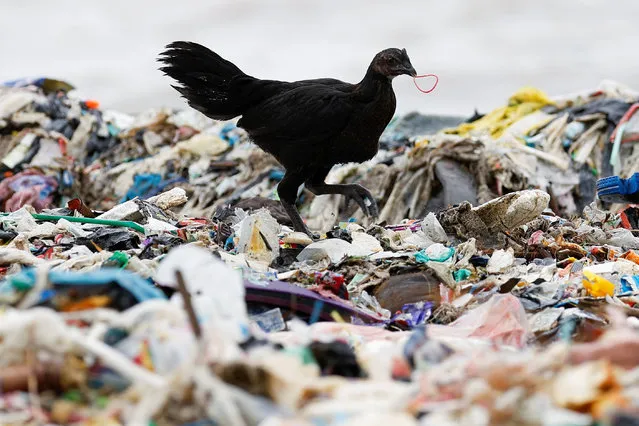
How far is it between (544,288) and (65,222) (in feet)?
8.36

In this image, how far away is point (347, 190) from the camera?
5.47 metres

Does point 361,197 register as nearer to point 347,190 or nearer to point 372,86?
point 347,190

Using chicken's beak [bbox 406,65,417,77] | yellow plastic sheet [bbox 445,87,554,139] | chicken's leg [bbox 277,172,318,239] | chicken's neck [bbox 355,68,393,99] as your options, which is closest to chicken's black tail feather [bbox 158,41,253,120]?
chicken's leg [bbox 277,172,318,239]

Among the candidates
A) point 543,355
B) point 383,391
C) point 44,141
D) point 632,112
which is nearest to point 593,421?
point 543,355

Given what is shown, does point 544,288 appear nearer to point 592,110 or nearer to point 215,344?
point 215,344

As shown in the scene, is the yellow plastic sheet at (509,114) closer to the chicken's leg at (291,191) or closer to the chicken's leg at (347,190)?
the chicken's leg at (347,190)

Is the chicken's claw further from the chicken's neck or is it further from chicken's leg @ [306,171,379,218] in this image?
A: the chicken's neck

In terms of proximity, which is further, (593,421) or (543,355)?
(543,355)

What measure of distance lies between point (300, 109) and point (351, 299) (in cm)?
182

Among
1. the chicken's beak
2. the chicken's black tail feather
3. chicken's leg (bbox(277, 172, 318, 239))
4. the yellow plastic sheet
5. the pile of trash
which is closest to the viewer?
the pile of trash

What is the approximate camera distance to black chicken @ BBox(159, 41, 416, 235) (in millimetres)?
5066

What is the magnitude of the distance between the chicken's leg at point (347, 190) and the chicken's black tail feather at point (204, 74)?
650 millimetres

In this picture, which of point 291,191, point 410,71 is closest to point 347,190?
point 291,191

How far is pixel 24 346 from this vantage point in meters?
1.74
